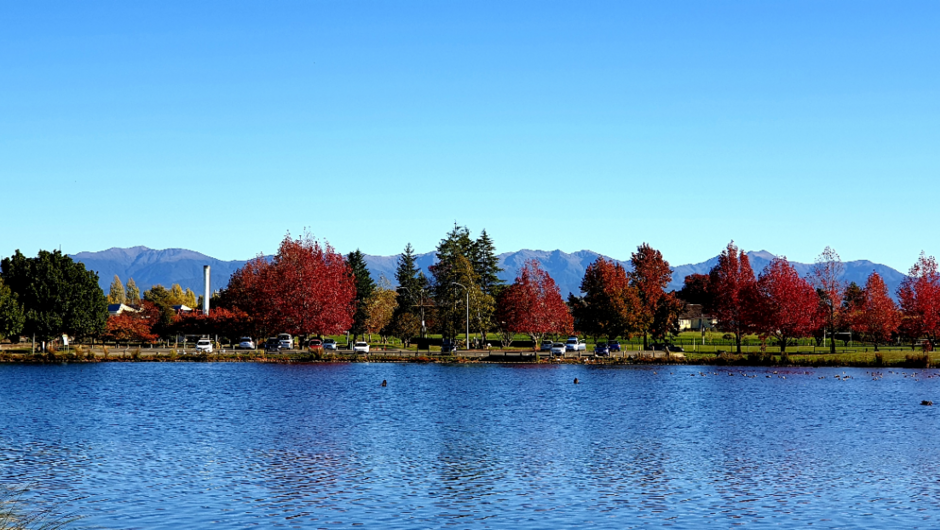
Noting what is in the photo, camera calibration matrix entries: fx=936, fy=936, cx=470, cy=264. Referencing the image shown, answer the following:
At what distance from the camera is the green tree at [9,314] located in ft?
331

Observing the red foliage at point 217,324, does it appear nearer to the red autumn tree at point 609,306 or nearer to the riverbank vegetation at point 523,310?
the riverbank vegetation at point 523,310

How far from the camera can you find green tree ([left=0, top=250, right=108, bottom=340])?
107250 mm

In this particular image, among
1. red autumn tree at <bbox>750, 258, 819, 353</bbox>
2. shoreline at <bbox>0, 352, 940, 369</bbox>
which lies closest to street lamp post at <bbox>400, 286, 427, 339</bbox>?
shoreline at <bbox>0, 352, 940, 369</bbox>

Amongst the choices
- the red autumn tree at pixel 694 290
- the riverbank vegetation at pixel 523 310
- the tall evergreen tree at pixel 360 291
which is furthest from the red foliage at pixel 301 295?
the red autumn tree at pixel 694 290

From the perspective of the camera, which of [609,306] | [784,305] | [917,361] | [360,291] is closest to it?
[917,361]

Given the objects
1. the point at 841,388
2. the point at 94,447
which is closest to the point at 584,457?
the point at 94,447

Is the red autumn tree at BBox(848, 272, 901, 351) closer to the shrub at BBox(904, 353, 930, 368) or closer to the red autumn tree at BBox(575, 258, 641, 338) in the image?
the shrub at BBox(904, 353, 930, 368)

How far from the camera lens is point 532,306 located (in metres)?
120

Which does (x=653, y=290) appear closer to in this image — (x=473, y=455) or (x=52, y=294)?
(x=52, y=294)

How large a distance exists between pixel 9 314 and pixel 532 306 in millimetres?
60697

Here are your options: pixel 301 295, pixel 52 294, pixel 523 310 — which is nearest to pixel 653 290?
pixel 523 310

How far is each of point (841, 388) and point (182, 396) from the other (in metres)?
50.6

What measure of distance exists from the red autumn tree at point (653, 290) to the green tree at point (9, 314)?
235ft

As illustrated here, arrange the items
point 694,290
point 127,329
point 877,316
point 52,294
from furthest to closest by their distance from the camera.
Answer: point 694,290 → point 127,329 → point 877,316 → point 52,294
